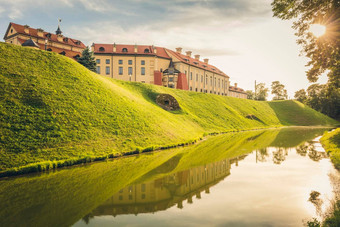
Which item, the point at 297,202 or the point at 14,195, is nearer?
the point at 297,202

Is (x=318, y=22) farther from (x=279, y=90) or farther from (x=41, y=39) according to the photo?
(x=279, y=90)

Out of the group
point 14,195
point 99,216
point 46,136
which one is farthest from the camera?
point 46,136

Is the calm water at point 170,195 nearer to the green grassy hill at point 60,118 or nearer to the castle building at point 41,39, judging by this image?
Result: the green grassy hill at point 60,118

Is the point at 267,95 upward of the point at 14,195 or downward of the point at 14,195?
upward

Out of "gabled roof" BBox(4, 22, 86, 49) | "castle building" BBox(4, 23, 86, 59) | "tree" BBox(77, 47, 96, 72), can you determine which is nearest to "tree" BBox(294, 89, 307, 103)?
"tree" BBox(77, 47, 96, 72)

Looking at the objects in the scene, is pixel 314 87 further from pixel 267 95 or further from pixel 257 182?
pixel 257 182

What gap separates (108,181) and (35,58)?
2010cm

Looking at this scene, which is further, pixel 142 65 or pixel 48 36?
pixel 142 65

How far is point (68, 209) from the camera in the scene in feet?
25.0

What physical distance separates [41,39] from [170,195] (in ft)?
214

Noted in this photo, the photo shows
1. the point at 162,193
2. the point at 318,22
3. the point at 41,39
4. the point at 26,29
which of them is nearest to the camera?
the point at 162,193

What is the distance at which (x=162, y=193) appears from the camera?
9.21 meters

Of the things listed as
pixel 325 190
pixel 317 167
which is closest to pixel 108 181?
pixel 325 190

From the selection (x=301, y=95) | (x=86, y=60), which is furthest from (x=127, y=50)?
(x=301, y=95)
